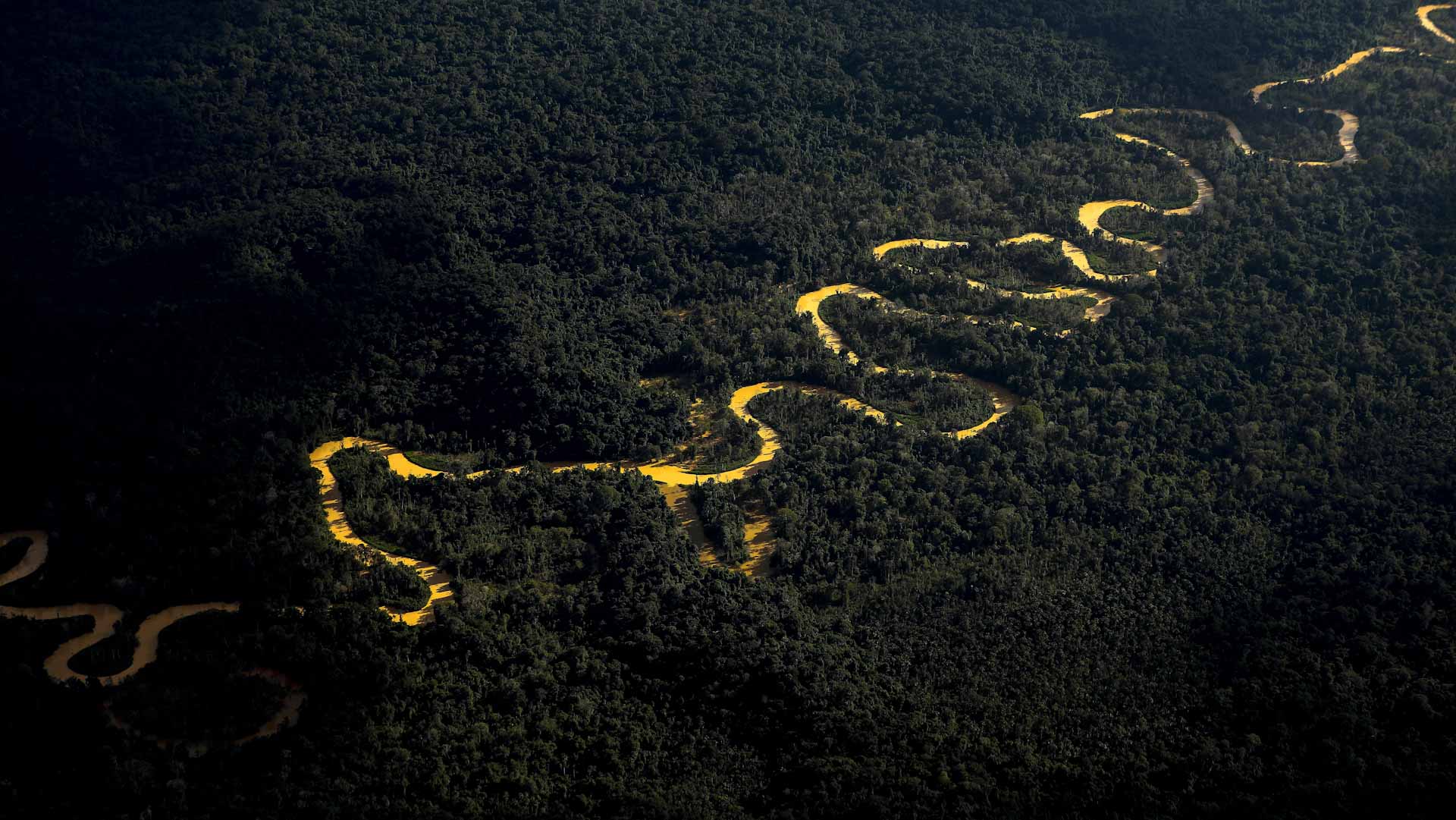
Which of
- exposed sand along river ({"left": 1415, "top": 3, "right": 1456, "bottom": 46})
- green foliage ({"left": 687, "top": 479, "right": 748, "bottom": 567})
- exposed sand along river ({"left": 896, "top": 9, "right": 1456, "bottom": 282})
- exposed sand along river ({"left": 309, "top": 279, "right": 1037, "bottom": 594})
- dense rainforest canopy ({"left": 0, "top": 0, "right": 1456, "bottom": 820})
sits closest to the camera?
dense rainforest canopy ({"left": 0, "top": 0, "right": 1456, "bottom": 820})

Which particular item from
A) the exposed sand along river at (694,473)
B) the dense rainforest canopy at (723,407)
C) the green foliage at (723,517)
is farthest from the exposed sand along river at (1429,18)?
the green foliage at (723,517)

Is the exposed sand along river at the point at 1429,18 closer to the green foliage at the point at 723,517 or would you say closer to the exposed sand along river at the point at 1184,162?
the exposed sand along river at the point at 1184,162

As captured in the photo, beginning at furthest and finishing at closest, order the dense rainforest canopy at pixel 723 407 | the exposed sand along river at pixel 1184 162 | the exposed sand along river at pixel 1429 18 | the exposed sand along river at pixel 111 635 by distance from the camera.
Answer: the exposed sand along river at pixel 1429 18, the exposed sand along river at pixel 1184 162, the exposed sand along river at pixel 111 635, the dense rainforest canopy at pixel 723 407

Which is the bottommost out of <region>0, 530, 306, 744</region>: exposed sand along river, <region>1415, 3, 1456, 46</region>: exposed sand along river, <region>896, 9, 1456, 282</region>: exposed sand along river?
<region>0, 530, 306, 744</region>: exposed sand along river

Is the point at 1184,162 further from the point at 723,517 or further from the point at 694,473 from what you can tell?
the point at 723,517

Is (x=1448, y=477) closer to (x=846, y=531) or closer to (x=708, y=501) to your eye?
(x=846, y=531)

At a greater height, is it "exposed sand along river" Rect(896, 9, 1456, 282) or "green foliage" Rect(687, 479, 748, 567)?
"exposed sand along river" Rect(896, 9, 1456, 282)

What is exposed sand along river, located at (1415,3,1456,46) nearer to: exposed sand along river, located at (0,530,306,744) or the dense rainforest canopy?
the dense rainforest canopy

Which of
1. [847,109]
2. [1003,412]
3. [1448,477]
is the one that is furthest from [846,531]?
[847,109]

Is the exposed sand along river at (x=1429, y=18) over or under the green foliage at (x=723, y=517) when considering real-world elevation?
over

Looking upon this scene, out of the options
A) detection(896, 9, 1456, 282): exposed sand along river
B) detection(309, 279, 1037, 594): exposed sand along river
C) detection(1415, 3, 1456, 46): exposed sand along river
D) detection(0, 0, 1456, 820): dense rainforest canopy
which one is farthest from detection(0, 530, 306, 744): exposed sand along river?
detection(1415, 3, 1456, 46): exposed sand along river
